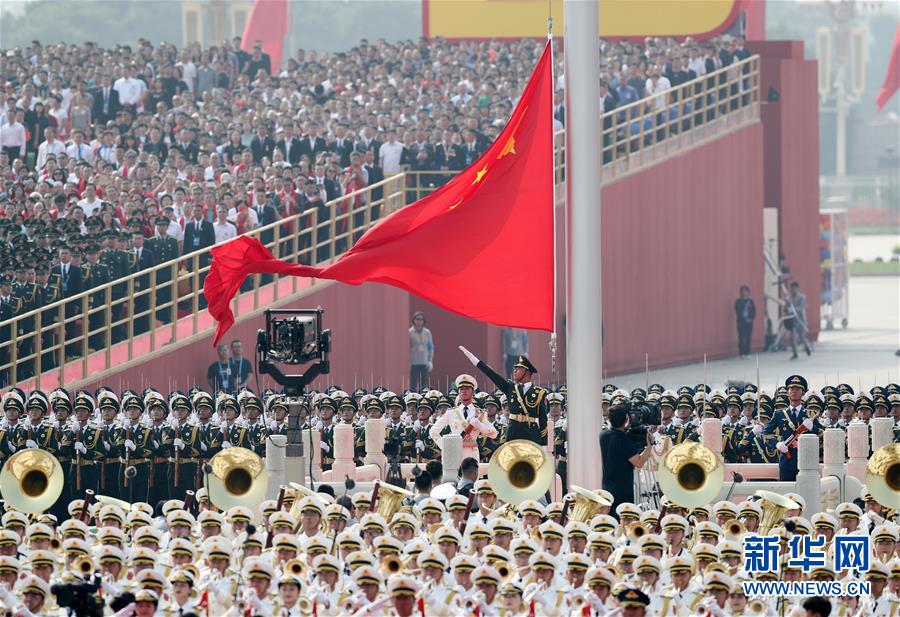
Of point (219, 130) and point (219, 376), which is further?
point (219, 130)

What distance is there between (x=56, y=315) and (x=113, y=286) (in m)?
0.86

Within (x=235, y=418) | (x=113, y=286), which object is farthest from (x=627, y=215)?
(x=235, y=418)

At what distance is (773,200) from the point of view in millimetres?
41969

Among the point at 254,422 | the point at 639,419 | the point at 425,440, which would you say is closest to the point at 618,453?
the point at 639,419

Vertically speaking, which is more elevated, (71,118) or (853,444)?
(71,118)

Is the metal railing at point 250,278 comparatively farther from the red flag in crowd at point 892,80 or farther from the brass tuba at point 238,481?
the red flag in crowd at point 892,80

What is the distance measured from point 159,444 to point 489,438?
3447 mm

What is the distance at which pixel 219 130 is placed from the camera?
37031mm

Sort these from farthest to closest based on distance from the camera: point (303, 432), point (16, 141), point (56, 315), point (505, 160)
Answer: point (16, 141)
point (56, 315)
point (303, 432)
point (505, 160)

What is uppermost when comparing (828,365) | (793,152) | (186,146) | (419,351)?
(793,152)

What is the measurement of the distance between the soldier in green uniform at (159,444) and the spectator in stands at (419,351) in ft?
31.9

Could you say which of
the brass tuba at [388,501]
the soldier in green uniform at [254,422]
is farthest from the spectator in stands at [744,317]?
the brass tuba at [388,501]

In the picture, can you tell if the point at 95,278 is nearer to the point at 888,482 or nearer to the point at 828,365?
the point at 888,482

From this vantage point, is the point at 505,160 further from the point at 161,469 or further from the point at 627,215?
the point at 627,215
